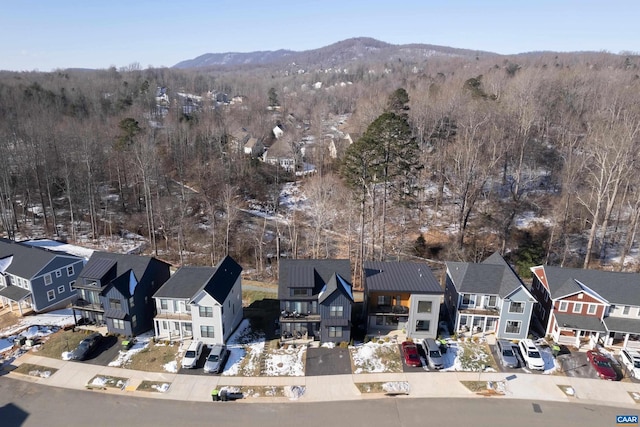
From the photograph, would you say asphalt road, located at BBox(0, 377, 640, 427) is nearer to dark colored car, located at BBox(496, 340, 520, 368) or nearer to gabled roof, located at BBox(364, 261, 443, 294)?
dark colored car, located at BBox(496, 340, 520, 368)

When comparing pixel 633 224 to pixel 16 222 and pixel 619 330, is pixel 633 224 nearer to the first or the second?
pixel 619 330

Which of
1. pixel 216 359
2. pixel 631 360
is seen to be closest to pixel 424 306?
pixel 631 360

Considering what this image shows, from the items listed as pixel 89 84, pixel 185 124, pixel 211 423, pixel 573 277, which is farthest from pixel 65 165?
pixel 89 84

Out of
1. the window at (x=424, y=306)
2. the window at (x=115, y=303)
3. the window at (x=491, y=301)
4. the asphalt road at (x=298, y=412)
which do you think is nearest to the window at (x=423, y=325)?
the window at (x=424, y=306)

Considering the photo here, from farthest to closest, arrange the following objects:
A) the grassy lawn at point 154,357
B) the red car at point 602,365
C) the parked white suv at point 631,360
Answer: the grassy lawn at point 154,357, the parked white suv at point 631,360, the red car at point 602,365

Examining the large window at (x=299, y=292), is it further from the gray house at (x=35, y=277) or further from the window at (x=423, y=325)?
the gray house at (x=35, y=277)

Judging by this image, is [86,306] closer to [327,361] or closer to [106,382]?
[106,382]
